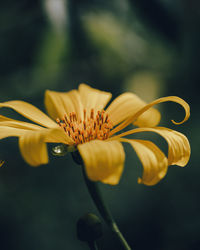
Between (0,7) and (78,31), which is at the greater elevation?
(0,7)

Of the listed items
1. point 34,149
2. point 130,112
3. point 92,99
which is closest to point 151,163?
point 34,149

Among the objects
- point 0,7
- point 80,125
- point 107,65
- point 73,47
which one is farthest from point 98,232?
point 107,65

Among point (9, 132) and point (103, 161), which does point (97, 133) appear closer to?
point (9, 132)

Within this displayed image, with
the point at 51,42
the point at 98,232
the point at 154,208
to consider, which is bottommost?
the point at 154,208

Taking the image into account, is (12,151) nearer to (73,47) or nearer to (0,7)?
(0,7)

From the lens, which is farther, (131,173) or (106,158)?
(131,173)

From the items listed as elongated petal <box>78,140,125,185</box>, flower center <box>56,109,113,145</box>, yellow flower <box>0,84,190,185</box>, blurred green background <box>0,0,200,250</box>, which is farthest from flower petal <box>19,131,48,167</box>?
blurred green background <box>0,0,200,250</box>

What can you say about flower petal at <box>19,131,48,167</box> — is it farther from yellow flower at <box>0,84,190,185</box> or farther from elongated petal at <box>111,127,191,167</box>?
elongated petal at <box>111,127,191,167</box>

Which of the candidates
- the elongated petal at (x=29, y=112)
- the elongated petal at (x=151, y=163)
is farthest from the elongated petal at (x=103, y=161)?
the elongated petal at (x=29, y=112)
